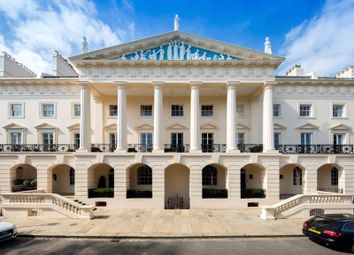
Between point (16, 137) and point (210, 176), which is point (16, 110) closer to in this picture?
point (16, 137)

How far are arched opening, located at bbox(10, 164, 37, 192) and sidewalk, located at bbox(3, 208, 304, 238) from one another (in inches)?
232

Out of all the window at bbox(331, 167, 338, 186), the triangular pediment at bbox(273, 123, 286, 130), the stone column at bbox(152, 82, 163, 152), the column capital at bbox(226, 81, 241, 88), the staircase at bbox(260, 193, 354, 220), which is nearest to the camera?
the staircase at bbox(260, 193, 354, 220)

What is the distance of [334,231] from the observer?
33.1 feet

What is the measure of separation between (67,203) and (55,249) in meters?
5.65

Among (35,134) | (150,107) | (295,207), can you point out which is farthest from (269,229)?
(35,134)

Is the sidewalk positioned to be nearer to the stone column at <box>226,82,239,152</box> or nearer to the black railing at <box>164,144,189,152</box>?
the black railing at <box>164,144,189,152</box>

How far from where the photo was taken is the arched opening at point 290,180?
2252 cm

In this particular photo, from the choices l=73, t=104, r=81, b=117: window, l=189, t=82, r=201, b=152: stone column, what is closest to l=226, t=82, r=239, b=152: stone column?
l=189, t=82, r=201, b=152: stone column

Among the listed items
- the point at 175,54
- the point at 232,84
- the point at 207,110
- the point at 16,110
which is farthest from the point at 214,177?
the point at 16,110

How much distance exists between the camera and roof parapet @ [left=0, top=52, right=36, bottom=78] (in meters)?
23.9

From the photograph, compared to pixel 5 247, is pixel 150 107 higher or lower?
higher

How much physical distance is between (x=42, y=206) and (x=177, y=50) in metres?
16.6

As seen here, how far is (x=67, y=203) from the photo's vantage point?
16.0 m

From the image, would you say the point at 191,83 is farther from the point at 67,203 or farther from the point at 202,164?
the point at 67,203
